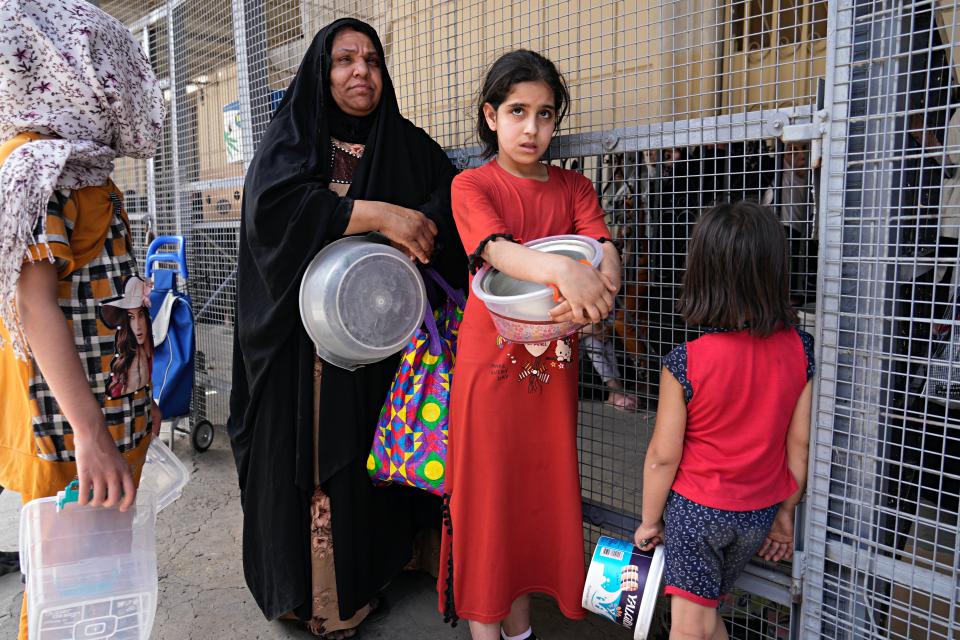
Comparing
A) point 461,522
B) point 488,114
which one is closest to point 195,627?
point 461,522

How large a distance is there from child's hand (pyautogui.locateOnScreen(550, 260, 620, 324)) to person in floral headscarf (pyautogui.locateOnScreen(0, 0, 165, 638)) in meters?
1.09

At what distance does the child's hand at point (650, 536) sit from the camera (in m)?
1.58

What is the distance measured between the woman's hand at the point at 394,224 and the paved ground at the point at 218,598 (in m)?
1.04

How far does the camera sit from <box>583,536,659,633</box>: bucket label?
1.55 m

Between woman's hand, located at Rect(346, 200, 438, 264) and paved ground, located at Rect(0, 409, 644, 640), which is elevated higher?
woman's hand, located at Rect(346, 200, 438, 264)

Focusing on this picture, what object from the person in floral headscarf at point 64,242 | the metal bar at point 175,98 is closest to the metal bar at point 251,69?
the metal bar at point 175,98

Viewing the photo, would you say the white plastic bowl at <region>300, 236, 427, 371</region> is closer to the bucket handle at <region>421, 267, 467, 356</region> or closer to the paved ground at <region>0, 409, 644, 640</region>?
the bucket handle at <region>421, 267, 467, 356</region>

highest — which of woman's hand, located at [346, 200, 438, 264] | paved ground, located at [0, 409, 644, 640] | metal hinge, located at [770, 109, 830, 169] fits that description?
metal hinge, located at [770, 109, 830, 169]

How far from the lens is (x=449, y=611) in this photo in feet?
5.98

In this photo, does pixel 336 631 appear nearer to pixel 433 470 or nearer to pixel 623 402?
pixel 433 470

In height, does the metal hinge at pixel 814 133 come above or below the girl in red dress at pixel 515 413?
above

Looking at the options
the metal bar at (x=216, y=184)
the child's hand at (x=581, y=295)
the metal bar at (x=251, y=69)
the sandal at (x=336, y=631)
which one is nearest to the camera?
the child's hand at (x=581, y=295)

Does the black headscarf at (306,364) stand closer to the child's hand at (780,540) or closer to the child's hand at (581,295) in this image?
the child's hand at (581,295)

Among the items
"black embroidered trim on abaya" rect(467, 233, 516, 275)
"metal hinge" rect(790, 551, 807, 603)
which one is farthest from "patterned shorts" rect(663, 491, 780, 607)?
"black embroidered trim on abaya" rect(467, 233, 516, 275)
